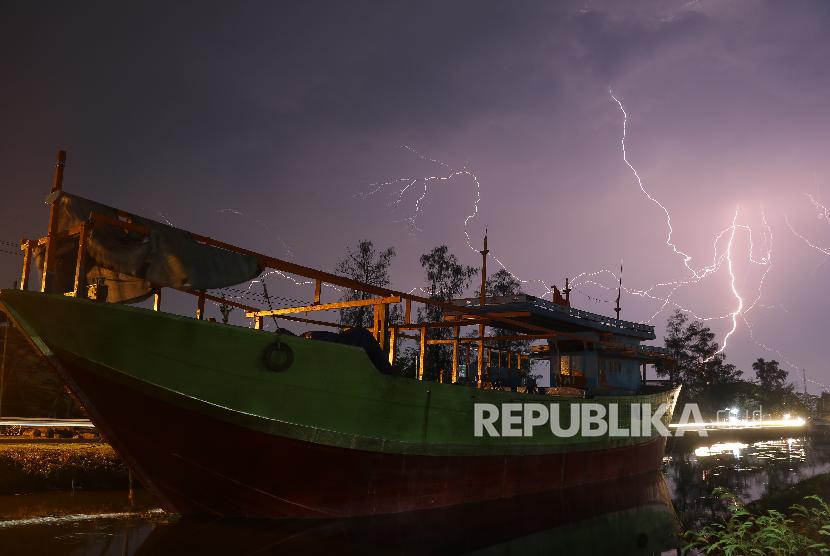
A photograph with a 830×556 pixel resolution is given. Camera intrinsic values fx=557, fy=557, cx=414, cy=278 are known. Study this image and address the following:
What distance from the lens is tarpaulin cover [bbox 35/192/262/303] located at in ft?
24.6

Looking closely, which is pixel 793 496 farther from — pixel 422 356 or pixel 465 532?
pixel 422 356

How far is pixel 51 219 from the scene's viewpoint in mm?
7457

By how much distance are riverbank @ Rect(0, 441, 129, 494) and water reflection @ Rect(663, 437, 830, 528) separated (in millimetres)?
11555

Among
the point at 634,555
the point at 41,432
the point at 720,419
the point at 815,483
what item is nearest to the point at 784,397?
the point at 720,419

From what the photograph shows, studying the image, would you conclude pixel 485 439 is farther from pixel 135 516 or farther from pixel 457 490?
pixel 135 516

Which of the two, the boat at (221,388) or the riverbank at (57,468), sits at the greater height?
the boat at (221,388)

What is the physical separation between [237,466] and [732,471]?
17.4m

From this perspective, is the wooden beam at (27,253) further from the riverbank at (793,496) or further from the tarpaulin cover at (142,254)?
the riverbank at (793,496)

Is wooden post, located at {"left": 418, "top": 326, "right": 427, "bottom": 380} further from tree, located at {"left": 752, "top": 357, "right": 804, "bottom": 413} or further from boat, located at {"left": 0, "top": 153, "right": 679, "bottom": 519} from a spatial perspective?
tree, located at {"left": 752, "top": 357, "right": 804, "bottom": 413}

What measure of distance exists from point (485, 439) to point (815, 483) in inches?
283

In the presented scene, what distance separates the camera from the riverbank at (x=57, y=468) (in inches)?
397

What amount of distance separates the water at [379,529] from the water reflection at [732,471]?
0.15 meters

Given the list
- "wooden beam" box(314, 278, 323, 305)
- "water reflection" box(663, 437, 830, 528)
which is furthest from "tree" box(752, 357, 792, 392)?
"wooden beam" box(314, 278, 323, 305)

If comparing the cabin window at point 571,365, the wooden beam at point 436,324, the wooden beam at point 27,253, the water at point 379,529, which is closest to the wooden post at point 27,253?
the wooden beam at point 27,253
